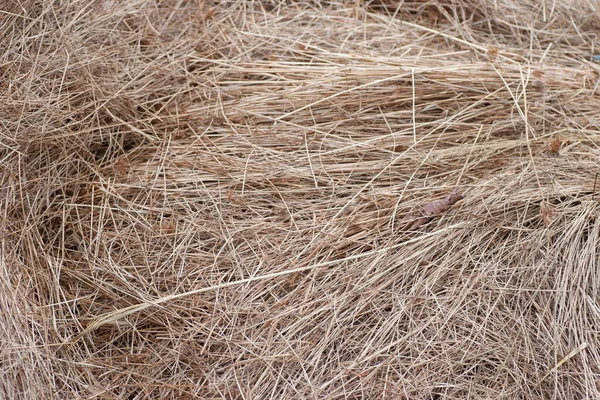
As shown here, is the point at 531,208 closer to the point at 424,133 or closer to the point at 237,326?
the point at 424,133

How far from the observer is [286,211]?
204cm

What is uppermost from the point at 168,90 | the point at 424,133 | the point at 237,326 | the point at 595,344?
the point at 168,90

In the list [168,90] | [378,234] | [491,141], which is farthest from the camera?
[168,90]

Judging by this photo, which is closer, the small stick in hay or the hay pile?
the hay pile

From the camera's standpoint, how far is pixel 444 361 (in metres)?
1.77

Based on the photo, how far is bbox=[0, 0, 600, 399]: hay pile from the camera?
1770 mm

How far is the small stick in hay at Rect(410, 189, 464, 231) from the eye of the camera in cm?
198

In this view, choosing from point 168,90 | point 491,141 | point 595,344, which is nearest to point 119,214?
point 168,90

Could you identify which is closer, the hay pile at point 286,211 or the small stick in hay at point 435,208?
the hay pile at point 286,211

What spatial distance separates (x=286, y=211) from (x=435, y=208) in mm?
449

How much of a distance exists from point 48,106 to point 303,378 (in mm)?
1140

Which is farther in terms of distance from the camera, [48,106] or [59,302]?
[48,106]

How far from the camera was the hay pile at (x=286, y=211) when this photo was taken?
1.77 metres

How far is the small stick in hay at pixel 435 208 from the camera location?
1.98 meters
